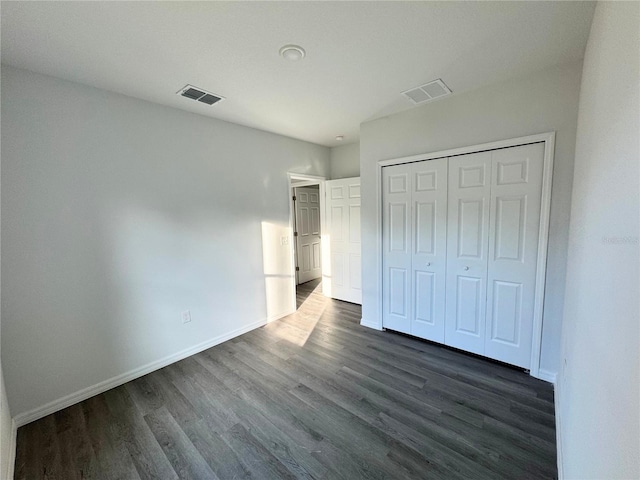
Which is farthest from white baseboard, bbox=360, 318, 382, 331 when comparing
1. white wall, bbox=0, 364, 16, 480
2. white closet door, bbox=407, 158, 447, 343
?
white wall, bbox=0, 364, 16, 480

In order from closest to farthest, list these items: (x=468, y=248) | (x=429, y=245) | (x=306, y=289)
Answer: (x=468, y=248) < (x=429, y=245) < (x=306, y=289)

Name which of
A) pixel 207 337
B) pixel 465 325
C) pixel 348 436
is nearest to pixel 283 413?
pixel 348 436

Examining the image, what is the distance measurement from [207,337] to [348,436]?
1878 millimetres

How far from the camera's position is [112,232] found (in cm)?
224

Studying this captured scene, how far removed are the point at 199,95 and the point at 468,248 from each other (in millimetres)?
2834

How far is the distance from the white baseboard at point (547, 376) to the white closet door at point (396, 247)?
116 cm

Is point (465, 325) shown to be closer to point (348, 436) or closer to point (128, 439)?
point (348, 436)

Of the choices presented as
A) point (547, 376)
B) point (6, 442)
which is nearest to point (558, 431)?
point (547, 376)

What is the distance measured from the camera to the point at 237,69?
6.40 ft

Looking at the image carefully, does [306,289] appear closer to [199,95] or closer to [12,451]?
[199,95]

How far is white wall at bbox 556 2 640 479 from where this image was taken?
611mm

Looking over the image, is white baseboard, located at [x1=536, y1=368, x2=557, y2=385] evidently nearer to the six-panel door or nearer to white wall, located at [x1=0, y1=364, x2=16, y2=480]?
the six-panel door

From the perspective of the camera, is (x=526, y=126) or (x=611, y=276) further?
(x=526, y=126)

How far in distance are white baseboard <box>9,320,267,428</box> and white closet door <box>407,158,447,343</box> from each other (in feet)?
7.15
